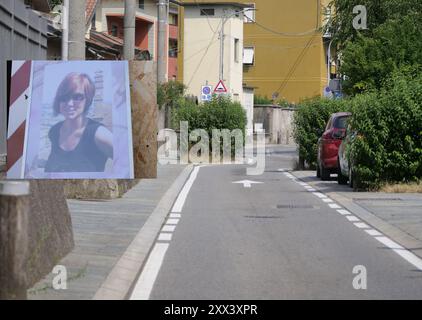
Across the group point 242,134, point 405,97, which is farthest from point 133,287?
point 242,134

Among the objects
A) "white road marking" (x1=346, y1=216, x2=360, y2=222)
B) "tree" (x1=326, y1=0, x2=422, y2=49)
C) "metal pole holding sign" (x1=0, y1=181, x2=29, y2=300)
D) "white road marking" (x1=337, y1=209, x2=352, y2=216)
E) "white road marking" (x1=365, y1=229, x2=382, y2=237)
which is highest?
"tree" (x1=326, y1=0, x2=422, y2=49)

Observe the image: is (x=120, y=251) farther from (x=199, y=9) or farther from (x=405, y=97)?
(x=199, y=9)

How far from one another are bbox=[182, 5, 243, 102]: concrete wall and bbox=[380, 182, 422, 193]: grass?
133 ft

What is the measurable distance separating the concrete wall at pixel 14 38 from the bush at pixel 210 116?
20.3 meters

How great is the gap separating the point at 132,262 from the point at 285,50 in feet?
207

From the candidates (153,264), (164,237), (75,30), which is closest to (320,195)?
(75,30)

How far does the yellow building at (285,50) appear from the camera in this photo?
71.5 metres

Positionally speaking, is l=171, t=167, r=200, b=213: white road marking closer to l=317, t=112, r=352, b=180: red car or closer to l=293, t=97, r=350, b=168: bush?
l=317, t=112, r=352, b=180: red car

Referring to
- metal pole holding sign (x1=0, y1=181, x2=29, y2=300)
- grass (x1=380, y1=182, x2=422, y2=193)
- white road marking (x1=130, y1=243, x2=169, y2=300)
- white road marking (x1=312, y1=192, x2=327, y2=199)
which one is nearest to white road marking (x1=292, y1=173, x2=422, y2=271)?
white road marking (x1=312, y1=192, x2=327, y2=199)

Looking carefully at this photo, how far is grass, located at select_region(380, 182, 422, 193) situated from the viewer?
20219 millimetres

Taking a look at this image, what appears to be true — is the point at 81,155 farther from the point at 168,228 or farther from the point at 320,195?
the point at 320,195

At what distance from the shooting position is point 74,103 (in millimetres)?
9641

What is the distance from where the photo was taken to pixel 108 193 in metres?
18.0

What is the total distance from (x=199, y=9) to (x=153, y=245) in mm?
51665
